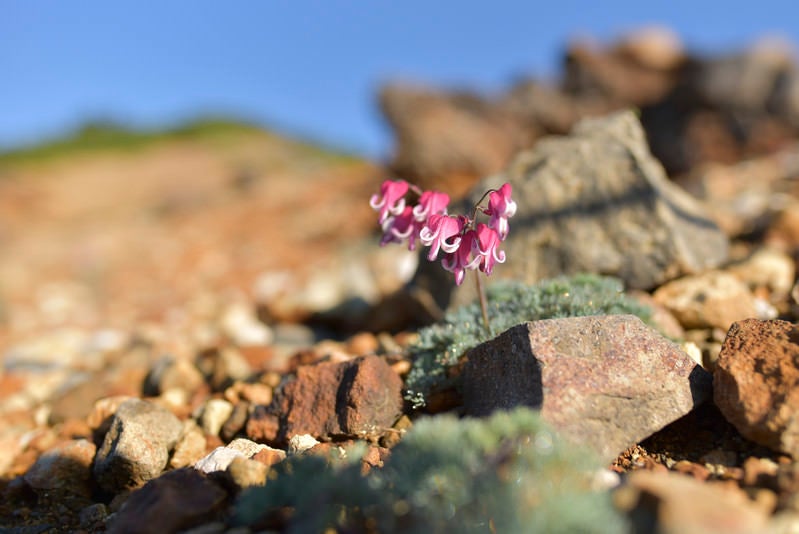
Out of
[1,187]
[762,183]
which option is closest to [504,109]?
[762,183]

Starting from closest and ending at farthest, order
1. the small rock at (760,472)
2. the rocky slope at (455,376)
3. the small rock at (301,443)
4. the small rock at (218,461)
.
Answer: the rocky slope at (455,376) < the small rock at (760,472) < the small rock at (218,461) < the small rock at (301,443)

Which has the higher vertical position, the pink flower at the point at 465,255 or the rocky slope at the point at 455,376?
the pink flower at the point at 465,255

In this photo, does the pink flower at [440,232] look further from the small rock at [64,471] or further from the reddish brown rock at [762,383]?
A: the small rock at [64,471]

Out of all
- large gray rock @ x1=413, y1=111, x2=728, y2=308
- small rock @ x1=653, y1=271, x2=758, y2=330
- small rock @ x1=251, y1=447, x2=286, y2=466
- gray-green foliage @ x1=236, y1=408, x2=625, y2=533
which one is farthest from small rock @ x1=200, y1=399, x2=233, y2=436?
small rock @ x1=653, y1=271, x2=758, y2=330

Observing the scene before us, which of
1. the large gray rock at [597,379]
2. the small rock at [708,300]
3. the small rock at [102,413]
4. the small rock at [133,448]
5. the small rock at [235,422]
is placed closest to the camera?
the large gray rock at [597,379]

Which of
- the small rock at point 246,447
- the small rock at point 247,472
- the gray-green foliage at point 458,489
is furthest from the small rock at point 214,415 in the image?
the gray-green foliage at point 458,489

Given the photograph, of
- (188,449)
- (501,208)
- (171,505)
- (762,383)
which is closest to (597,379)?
(762,383)

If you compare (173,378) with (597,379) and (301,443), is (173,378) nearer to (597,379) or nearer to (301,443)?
(301,443)
